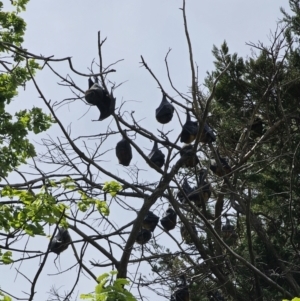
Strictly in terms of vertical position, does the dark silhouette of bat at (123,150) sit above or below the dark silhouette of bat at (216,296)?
above

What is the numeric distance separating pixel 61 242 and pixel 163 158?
1.82m

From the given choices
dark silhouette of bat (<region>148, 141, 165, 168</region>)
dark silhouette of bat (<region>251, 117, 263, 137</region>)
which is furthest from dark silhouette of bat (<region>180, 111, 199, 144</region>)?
dark silhouette of bat (<region>251, 117, 263, 137</region>)

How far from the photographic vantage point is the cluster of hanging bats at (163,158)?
289 inches

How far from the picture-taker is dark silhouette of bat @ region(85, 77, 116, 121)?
731cm

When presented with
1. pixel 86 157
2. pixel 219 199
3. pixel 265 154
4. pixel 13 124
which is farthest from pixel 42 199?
pixel 265 154

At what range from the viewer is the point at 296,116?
1119cm

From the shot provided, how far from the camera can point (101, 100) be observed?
7.34 metres

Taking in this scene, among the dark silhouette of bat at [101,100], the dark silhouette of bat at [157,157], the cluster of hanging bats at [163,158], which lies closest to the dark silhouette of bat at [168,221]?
the cluster of hanging bats at [163,158]

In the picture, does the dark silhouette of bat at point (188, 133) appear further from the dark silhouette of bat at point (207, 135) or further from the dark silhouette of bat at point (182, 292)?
the dark silhouette of bat at point (182, 292)

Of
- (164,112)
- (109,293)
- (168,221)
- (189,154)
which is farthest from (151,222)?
(109,293)

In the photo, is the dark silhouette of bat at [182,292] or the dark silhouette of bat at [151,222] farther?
the dark silhouette of bat at [182,292]

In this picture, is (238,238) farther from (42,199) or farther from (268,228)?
(42,199)

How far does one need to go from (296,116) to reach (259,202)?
153 centimetres

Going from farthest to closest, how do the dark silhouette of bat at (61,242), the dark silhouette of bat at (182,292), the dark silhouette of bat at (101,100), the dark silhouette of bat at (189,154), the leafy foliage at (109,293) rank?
the dark silhouette of bat at (182,292) < the dark silhouette of bat at (189,154) < the dark silhouette of bat at (101,100) < the dark silhouette of bat at (61,242) < the leafy foliage at (109,293)
